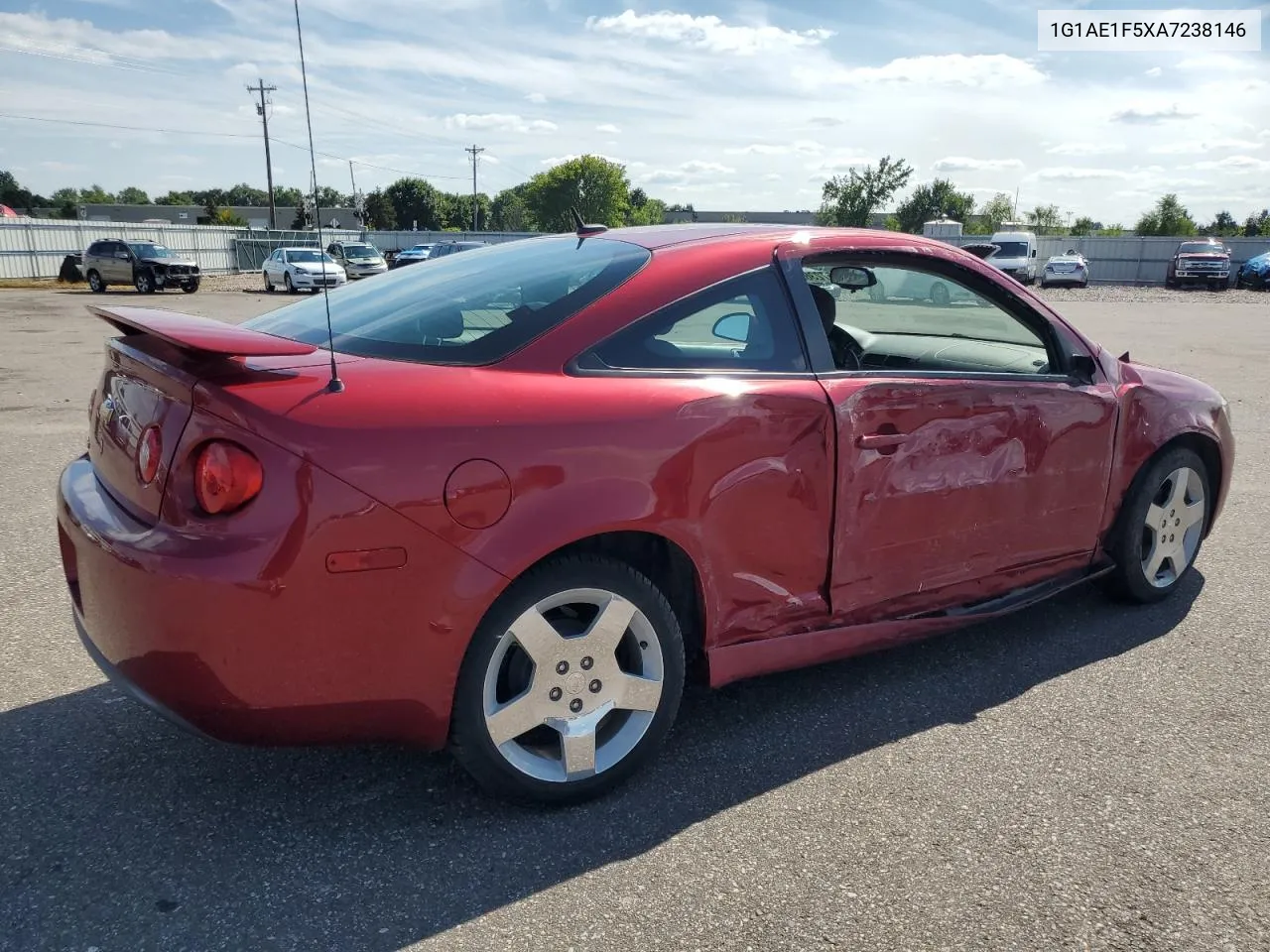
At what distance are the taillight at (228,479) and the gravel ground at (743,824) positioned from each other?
2.93 ft

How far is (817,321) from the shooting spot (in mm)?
3049

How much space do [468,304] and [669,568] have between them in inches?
38.5

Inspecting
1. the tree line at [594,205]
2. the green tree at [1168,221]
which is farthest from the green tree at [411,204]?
the green tree at [1168,221]

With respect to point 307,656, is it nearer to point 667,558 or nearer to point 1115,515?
point 667,558

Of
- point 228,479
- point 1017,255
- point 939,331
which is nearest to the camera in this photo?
point 228,479

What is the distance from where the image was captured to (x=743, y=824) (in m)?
2.57

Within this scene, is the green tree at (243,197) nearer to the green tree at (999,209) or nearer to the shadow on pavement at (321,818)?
the green tree at (999,209)

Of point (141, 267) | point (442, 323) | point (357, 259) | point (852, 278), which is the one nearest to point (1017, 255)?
point (357, 259)

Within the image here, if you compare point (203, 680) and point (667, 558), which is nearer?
point (203, 680)

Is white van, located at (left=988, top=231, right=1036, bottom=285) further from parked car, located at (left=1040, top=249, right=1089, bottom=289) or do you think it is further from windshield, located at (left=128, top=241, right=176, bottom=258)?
windshield, located at (left=128, top=241, right=176, bottom=258)

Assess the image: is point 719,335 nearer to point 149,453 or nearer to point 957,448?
point 957,448

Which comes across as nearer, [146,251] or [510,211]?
[146,251]

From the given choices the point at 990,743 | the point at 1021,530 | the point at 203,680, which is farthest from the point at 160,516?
the point at 1021,530

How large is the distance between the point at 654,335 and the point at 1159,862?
1886 mm
